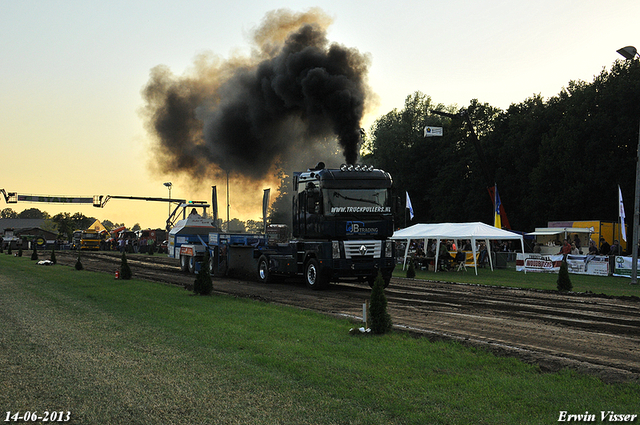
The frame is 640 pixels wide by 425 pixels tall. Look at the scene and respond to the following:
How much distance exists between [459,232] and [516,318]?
1685 cm

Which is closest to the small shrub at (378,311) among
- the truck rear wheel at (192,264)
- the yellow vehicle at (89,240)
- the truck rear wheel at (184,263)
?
the truck rear wheel at (192,264)

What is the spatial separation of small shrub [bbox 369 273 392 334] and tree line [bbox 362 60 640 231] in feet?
120

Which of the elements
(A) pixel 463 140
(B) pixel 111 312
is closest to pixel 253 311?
(B) pixel 111 312

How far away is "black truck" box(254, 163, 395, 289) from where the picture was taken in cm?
1695

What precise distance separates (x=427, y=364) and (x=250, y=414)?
8.91 ft

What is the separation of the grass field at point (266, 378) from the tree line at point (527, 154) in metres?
37.6

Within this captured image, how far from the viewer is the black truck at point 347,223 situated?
16953mm

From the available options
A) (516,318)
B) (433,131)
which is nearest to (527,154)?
(433,131)

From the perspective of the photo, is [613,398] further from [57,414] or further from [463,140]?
[463,140]

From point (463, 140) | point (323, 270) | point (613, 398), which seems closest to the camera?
point (613, 398)

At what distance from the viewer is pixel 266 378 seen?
6.18 meters

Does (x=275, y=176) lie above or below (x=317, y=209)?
above

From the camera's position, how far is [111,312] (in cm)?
1134

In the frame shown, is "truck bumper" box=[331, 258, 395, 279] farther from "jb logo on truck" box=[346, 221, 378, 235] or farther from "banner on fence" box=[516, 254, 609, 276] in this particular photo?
"banner on fence" box=[516, 254, 609, 276]
